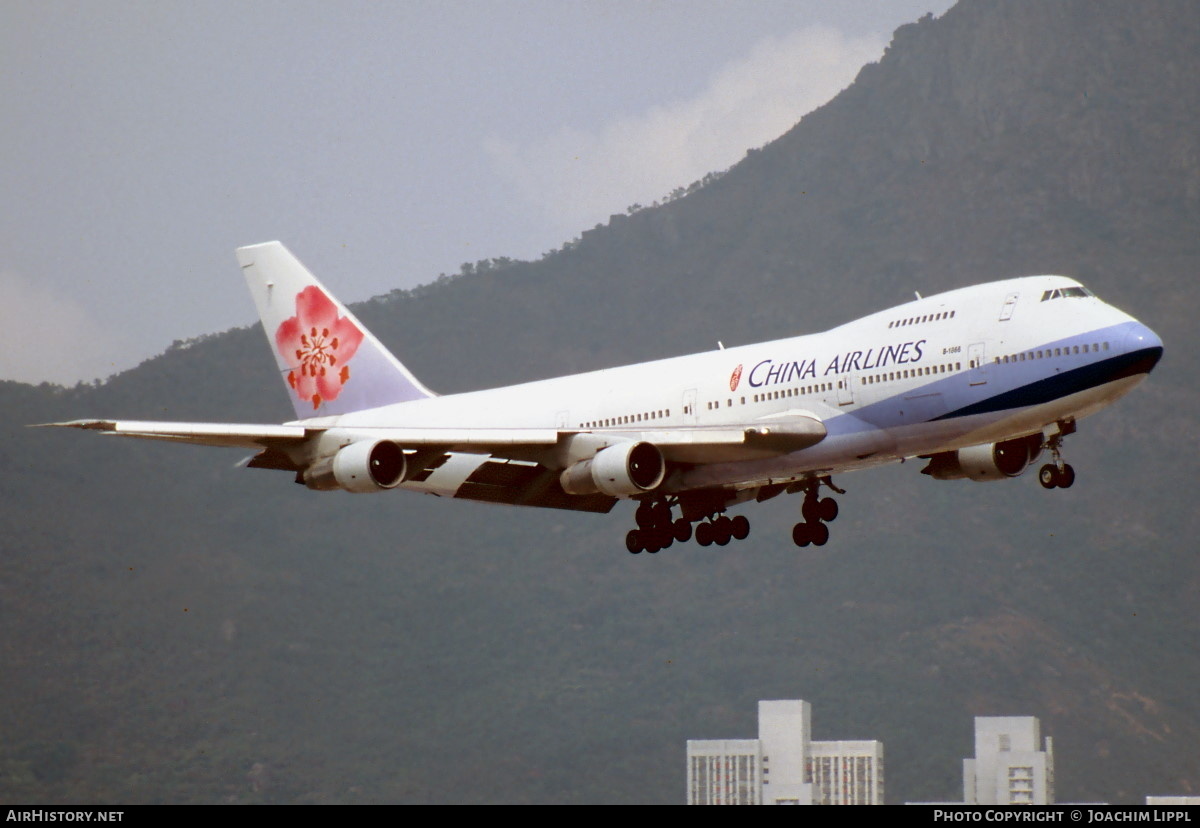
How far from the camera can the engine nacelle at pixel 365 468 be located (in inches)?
1957

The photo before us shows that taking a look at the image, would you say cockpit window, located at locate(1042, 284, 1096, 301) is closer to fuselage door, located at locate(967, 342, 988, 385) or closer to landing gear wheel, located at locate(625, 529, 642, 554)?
fuselage door, located at locate(967, 342, 988, 385)

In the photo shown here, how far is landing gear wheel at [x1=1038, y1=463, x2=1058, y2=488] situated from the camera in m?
46.3

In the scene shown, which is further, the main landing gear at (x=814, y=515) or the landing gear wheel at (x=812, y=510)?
the landing gear wheel at (x=812, y=510)

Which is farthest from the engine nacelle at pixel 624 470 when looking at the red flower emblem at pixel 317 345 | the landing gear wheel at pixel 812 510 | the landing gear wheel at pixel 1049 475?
the red flower emblem at pixel 317 345

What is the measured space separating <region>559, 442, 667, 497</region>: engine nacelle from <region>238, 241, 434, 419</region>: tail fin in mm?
14132

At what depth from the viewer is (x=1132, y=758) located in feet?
583

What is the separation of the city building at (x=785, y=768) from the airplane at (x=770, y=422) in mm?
113518

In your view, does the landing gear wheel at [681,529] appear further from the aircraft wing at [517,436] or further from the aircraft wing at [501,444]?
the aircraft wing at [517,436]

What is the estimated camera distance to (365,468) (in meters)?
49.6

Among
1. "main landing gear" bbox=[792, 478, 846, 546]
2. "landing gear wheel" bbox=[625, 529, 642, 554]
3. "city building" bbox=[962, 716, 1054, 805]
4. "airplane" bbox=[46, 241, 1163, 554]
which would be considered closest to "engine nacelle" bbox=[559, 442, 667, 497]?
"airplane" bbox=[46, 241, 1163, 554]

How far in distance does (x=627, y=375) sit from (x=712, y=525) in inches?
212

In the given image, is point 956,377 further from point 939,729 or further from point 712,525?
point 939,729

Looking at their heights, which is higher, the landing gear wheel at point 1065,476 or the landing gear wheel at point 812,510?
the landing gear wheel at point 812,510

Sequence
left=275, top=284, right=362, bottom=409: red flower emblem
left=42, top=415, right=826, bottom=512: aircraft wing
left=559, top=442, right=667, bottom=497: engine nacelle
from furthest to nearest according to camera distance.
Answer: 1. left=275, top=284, right=362, bottom=409: red flower emblem
2. left=559, top=442, right=667, bottom=497: engine nacelle
3. left=42, top=415, right=826, bottom=512: aircraft wing
